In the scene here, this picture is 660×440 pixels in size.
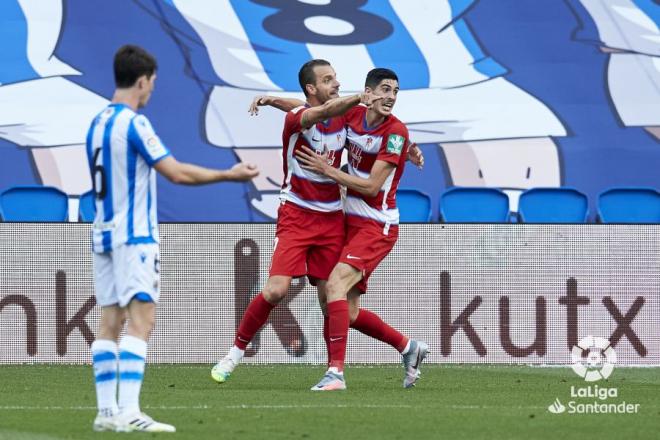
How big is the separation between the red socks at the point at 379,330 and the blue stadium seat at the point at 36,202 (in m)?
5.38

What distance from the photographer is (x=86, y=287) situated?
39.1 ft

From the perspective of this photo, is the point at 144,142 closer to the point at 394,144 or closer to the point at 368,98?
the point at 368,98

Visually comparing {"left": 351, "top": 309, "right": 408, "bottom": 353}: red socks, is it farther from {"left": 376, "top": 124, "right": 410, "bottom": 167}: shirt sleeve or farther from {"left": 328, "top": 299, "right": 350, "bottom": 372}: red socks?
{"left": 376, "top": 124, "right": 410, "bottom": 167}: shirt sleeve

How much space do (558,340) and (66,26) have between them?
721 centimetres

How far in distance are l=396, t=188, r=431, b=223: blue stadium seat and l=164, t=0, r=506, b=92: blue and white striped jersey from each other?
207 centimetres

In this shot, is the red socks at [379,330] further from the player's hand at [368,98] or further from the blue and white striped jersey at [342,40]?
the blue and white striped jersey at [342,40]

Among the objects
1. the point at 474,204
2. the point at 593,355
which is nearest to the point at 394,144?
the point at 593,355

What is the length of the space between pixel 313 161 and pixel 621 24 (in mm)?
8916

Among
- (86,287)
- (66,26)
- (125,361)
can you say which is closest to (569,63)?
(66,26)

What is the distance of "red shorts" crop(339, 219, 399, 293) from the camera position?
922 centimetres

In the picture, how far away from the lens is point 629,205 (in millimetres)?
14844

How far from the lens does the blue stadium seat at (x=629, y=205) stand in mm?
14680

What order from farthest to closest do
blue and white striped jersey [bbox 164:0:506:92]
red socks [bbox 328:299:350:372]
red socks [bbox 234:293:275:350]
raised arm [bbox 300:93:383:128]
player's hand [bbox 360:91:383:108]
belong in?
blue and white striped jersey [bbox 164:0:506:92] → red socks [bbox 234:293:275:350] → red socks [bbox 328:299:350:372] → player's hand [bbox 360:91:383:108] → raised arm [bbox 300:93:383:128]

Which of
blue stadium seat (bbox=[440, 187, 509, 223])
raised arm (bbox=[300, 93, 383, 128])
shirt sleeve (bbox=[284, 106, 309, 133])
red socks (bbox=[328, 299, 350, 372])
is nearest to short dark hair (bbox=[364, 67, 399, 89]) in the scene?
raised arm (bbox=[300, 93, 383, 128])
